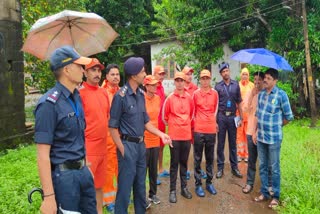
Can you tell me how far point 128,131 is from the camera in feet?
12.3

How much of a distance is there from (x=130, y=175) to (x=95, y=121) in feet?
2.73

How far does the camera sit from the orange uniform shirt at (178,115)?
4.92 m

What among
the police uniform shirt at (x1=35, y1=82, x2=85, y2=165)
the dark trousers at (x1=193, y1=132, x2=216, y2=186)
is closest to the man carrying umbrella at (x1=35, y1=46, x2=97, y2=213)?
the police uniform shirt at (x1=35, y1=82, x2=85, y2=165)

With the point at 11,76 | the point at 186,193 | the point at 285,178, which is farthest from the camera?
the point at 11,76

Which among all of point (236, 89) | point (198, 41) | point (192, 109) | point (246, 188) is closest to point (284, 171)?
point (246, 188)

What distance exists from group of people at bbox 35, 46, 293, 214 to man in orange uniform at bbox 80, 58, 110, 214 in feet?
0.04

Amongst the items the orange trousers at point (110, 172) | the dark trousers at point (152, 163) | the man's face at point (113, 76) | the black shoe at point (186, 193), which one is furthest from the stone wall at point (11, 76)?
the black shoe at point (186, 193)

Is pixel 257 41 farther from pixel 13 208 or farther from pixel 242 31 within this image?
pixel 13 208

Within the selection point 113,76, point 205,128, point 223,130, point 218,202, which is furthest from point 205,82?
point 218,202

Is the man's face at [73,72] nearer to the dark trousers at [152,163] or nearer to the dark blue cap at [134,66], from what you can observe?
the dark blue cap at [134,66]

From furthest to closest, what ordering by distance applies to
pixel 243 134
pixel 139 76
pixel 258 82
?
1. pixel 243 134
2. pixel 258 82
3. pixel 139 76

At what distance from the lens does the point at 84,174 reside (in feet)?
9.19

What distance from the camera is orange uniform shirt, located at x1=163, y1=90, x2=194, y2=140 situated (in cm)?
492

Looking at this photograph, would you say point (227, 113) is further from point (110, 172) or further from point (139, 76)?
point (139, 76)
